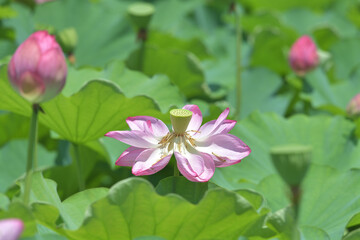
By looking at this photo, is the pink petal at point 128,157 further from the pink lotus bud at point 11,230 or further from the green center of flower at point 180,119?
the pink lotus bud at point 11,230

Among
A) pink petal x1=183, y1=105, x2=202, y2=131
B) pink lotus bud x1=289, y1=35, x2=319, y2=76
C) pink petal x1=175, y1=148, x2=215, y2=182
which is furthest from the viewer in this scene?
pink lotus bud x1=289, y1=35, x2=319, y2=76

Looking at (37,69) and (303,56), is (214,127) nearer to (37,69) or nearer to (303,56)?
(37,69)

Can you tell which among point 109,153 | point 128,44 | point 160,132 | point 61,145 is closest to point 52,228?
point 160,132

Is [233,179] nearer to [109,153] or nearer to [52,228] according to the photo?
[109,153]

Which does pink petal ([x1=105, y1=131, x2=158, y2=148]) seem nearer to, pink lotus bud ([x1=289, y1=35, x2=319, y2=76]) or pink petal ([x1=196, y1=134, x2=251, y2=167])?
pink petal ([x1=196, y1=134, x2=251, y2=167])

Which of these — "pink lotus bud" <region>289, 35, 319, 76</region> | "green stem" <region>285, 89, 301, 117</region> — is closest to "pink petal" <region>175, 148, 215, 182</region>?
"pink lotus bud" <region>289, 35, 319, 76</region>

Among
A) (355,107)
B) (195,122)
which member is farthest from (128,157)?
(355,107)
